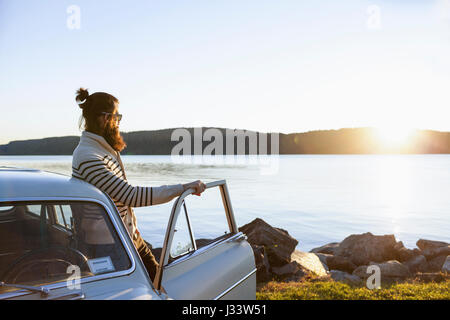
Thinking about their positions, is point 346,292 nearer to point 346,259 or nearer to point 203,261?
point 203,261

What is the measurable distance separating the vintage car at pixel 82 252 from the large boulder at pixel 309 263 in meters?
7.57

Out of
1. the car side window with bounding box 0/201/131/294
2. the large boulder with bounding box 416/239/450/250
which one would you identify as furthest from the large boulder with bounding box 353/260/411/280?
the car side window with bounding box 0/201/131/294

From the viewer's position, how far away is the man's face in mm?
3463

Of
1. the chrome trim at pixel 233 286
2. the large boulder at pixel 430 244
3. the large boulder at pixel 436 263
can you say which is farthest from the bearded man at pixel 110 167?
the large boulder at pixel 430 244

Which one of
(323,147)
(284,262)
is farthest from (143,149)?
(284,262)

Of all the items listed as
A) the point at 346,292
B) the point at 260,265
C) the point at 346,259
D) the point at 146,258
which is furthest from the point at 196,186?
the point at 346,259

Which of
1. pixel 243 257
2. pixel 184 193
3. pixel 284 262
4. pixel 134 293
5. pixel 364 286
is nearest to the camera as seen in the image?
pixel 134 293

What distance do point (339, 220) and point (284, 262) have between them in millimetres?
17516

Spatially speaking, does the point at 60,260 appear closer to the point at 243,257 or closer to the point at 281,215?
the point at 243,257

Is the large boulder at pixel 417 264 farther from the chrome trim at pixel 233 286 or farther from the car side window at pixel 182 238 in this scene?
Result: the car side window at pixel 182 238

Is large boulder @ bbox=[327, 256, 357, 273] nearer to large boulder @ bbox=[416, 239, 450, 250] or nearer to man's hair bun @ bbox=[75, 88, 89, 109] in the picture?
large boulder @ bbox=[416, 239, 450, 250]

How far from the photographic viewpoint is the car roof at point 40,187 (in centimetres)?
240

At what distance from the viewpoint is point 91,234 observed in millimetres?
2680

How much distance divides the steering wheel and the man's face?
1.09m
